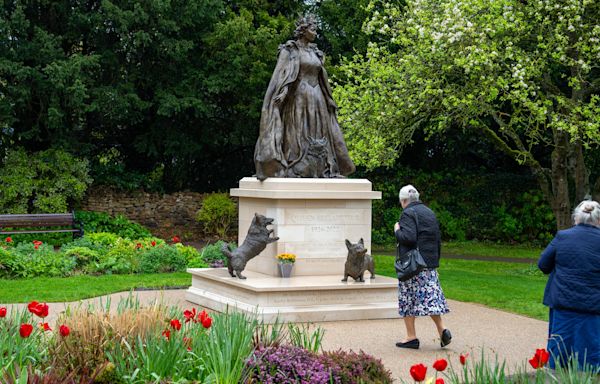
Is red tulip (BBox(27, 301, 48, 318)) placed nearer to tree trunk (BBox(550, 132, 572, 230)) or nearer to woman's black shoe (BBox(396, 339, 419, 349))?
woman's black shoe (BBox(396, 339, 419, 349))

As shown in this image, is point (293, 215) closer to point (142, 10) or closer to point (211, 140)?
point (142, 10)

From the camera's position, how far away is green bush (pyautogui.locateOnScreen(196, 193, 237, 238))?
25.2 meters

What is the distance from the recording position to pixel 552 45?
54.8 feet

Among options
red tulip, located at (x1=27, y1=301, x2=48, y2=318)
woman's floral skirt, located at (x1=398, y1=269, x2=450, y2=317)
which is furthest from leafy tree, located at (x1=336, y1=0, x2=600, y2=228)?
red tulip, located at (x1=27, y1=301, x2=48, y2=318)

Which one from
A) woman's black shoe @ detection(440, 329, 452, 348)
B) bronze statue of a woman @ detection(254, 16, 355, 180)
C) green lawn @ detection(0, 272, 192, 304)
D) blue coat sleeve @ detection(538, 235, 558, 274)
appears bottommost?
green lawn @ detection(0, 272, 192, 304)

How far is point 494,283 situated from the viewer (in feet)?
50.8

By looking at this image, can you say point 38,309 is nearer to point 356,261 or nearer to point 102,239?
point 356,261

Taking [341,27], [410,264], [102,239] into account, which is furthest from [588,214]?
[341,27]

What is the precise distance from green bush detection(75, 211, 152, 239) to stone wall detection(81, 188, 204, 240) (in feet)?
3.99

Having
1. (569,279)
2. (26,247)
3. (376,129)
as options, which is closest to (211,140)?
(376,129)

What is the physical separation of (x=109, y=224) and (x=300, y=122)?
1279 cm

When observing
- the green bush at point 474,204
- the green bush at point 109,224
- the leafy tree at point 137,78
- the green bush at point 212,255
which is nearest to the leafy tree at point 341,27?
the leafy tree at point 137,78

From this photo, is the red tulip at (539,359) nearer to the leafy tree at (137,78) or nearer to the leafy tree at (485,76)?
Result: the leafy tree at (485,76)

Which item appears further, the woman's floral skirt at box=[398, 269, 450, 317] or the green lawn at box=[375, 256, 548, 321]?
the green lawn at box=[375, 256, 548, 321]
